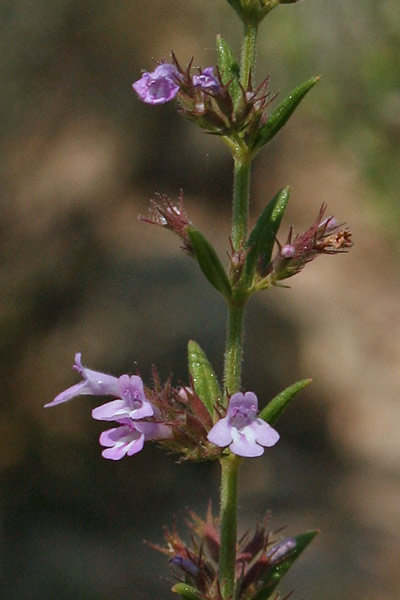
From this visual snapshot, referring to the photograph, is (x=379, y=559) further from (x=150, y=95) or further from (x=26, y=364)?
(x=150, y=95)

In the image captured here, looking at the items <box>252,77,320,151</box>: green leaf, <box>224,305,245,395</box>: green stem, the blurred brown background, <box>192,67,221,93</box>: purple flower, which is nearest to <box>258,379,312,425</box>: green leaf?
<box>224,305,245,395</box>: green stem

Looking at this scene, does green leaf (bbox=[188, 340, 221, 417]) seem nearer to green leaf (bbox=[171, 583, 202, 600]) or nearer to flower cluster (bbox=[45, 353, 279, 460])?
flower cluster (bbox=[45, 353, 279, 460])

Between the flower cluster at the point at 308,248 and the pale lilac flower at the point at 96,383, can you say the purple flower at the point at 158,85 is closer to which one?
the flower cluster at the point at 308,248

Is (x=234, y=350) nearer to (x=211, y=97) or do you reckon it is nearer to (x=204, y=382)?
(x=204, y=382)

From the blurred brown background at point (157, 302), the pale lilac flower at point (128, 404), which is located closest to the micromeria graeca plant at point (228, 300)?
the pale lilac flower at point (128, 404)

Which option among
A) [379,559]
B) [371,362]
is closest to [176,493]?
[379,559]

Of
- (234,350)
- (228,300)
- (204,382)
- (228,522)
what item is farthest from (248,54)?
(228,522)
